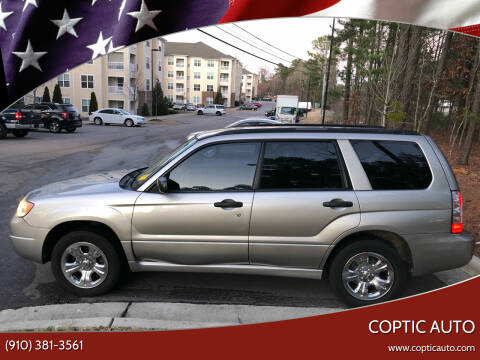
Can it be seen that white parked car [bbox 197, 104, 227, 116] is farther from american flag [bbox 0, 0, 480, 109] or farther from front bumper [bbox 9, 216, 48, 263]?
american flag [bbox 0, 0, 480, 109]

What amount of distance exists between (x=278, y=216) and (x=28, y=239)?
8.32ft

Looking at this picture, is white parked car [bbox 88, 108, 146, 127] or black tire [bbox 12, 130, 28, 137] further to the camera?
white parked car [bbox 88, 108, 146, 127]

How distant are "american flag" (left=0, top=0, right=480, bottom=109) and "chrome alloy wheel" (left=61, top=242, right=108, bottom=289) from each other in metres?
1.91

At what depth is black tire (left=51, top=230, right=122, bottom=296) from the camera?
4047mm

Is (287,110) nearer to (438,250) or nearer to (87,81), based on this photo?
(87,81)

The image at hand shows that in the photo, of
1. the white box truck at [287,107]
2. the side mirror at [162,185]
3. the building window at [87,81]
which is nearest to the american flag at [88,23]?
the side mirror at [162,185]

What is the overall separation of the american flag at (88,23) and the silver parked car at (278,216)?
1.58 metres

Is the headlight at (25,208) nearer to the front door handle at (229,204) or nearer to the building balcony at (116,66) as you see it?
the front door handle at (229,204)

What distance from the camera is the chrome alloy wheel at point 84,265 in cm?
411

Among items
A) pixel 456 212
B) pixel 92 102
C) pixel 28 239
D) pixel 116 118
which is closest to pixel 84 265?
pixel 28 239

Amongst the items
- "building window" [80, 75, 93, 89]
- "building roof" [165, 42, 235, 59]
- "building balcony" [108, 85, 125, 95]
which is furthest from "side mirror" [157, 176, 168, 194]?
"building roof" [165, 42, 235, 59]

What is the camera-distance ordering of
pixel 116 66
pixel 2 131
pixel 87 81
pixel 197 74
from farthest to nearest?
pixel 197 74
pixel 116 66
pixel 87 81
pixel 2 131

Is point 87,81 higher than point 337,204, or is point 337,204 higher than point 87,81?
point 87,81

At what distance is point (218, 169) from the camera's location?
13.3 ft
